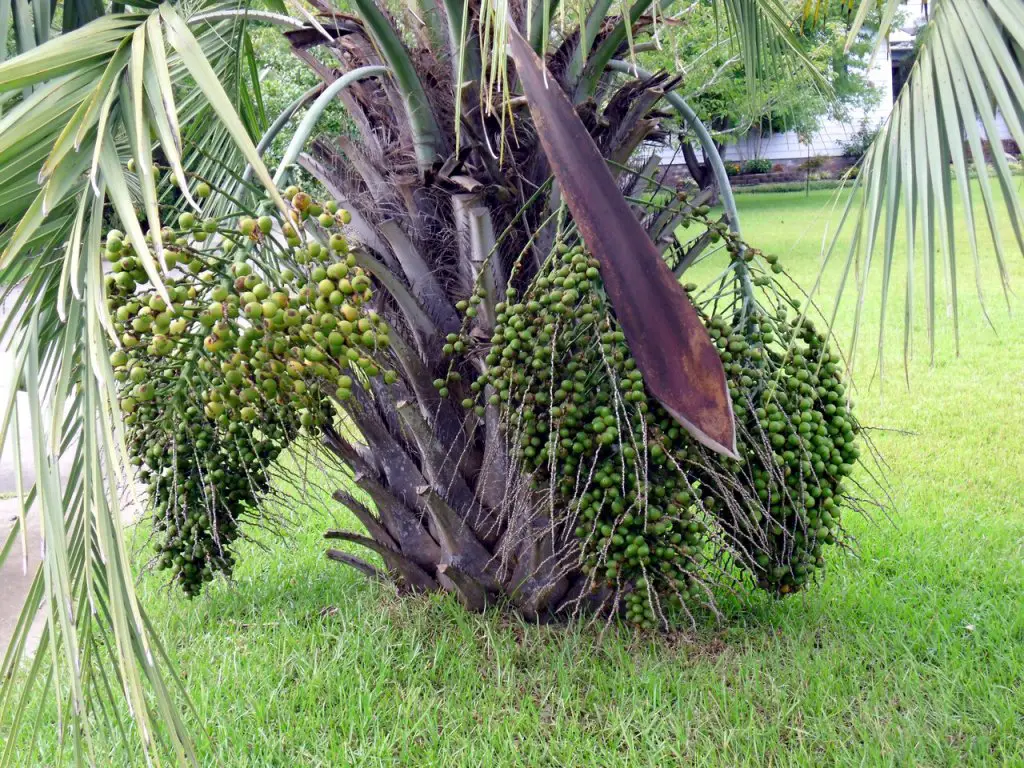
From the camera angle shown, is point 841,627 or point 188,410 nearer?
point 188,410

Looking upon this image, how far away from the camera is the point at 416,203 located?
240 centimetres

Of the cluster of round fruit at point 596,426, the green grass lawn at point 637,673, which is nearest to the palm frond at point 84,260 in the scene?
the green grass lawn at point 637,673

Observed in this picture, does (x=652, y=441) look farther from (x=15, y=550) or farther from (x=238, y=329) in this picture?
(x=15, y=550)

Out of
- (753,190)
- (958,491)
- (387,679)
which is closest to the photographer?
(387,679)

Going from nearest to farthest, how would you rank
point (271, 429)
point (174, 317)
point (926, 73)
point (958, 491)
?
point (174, 317), point (926, 73), point (271, 429), point (958, 491)

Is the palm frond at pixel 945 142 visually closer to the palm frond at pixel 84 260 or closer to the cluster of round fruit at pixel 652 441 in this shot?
the cluster of round fruit at pixel 652 441

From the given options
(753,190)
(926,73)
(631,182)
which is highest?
(926,73)

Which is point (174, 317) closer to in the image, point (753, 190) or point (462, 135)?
point (462, 135)

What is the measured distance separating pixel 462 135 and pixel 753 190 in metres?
18.3

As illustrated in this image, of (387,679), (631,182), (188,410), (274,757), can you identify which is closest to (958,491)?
(631,182)

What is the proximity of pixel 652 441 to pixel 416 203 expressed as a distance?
956mm

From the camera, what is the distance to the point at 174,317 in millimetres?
1441

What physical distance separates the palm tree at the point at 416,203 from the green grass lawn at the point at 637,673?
194mm

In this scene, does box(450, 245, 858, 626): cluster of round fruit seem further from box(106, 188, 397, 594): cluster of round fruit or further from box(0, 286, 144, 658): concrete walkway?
box(0, 286, 144, 658): concrete walkway
